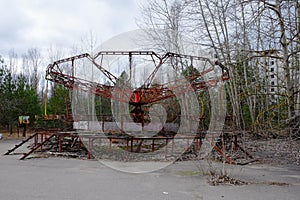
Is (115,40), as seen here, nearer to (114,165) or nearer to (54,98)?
(114,165)

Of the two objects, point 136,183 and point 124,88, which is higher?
point 124,88

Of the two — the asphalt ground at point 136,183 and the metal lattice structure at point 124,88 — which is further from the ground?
the metal lattice structure at point 124,88

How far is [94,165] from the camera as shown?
8.23m

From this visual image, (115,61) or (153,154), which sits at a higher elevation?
(115,61)

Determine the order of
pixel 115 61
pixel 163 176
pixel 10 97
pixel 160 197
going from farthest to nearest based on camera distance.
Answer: pixel 10 97 → pixel 115 61 → pixel 163 176 → pixel 160 197

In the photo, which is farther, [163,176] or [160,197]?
[163,176]

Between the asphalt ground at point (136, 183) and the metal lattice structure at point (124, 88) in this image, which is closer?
the asphalt ground at point (136, 183)

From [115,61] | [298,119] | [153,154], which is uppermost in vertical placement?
[115,61]

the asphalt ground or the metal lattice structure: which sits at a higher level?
the metal lattice structure

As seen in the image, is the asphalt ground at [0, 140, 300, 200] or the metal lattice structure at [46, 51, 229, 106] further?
the metal lattice structure at [46, 51, 229, 106]

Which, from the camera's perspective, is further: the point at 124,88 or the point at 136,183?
the point at 124,88

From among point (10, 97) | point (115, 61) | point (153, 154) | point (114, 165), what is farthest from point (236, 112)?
point (10, 97)

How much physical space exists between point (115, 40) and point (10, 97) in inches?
501

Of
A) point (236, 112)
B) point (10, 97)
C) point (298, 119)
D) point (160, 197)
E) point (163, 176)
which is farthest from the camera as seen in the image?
point (10, 97)
